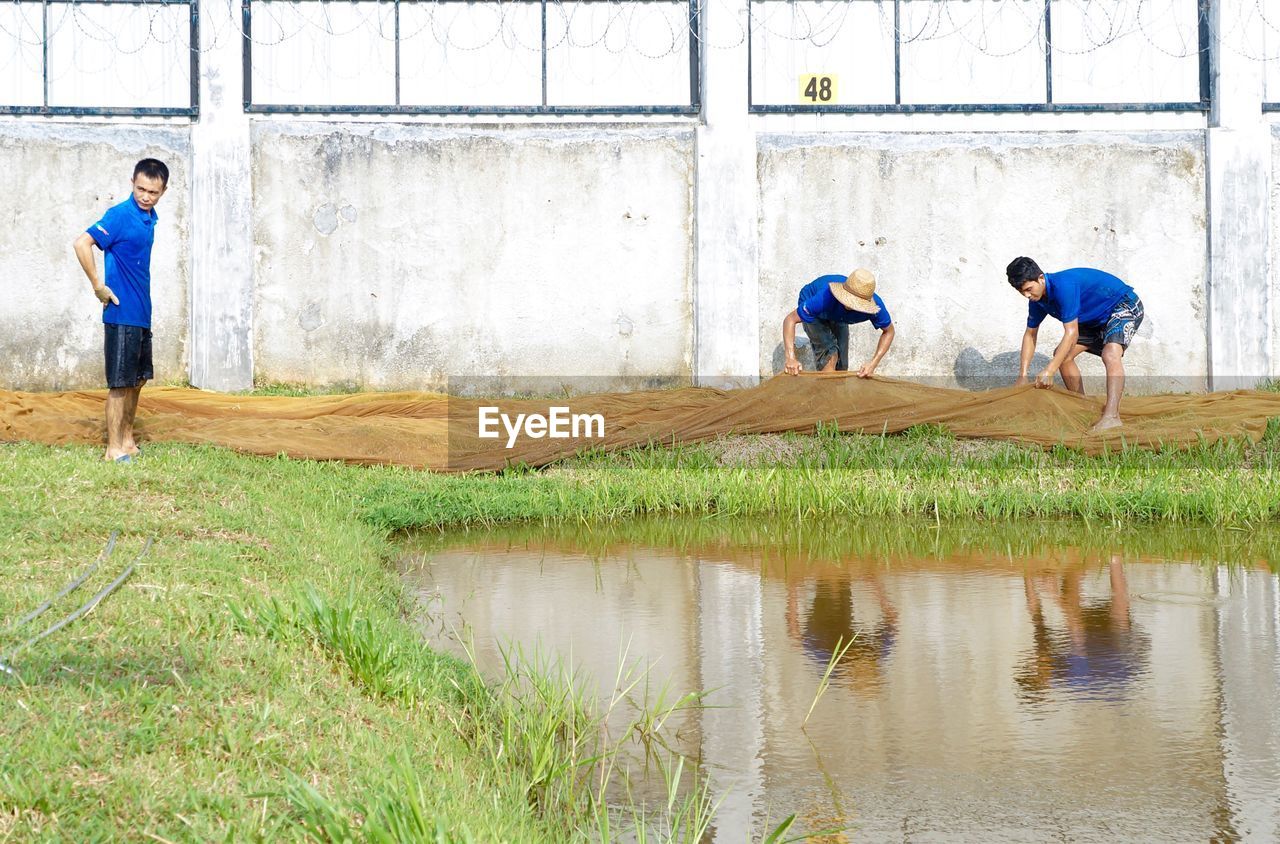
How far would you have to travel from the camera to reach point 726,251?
1155 centimetres

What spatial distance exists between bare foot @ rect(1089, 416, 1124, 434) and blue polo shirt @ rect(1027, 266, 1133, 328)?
2.40ft

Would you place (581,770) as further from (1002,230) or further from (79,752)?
(1002,230)

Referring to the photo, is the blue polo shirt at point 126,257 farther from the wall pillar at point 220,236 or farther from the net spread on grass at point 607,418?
the wall pillar at point 220,236

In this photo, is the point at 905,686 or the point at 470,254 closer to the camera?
the point at 905,686

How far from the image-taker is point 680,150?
11.7m

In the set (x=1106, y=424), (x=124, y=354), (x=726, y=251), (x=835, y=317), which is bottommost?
(x=1106, y=424)

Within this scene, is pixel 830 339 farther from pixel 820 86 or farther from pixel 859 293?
pixel 820 86

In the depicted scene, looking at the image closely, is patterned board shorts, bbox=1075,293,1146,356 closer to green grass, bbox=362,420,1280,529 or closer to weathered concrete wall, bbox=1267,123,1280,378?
green grass, bbox=362,420,1280,529

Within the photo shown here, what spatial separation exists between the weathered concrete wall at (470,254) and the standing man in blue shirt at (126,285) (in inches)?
164

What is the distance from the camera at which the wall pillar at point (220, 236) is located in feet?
37.8

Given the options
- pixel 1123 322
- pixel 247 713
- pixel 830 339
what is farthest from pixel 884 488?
pixel 247 713

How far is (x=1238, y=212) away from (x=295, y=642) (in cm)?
999

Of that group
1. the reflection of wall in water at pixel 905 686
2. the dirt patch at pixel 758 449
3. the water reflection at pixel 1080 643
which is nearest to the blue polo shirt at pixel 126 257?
the reflection of wall in water at pixel 905 686

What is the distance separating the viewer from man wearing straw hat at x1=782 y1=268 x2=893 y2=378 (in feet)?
33.1
